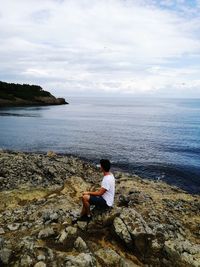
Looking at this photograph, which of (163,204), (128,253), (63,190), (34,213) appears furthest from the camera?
(163,204)

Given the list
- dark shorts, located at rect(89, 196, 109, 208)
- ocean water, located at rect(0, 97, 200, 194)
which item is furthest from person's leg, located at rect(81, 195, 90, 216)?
ocean water, located at rect(0, 97, 200, 194)

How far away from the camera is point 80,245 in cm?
1271

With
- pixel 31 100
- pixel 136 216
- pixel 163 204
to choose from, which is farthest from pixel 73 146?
pixel 31 100

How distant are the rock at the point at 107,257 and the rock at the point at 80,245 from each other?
0.51 m

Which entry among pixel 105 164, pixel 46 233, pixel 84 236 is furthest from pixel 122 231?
pixel 46 233

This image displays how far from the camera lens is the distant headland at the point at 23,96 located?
517ft

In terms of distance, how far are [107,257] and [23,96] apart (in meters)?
163

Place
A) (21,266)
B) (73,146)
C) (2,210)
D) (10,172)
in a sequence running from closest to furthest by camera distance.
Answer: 1. (21,266)
2. (2,210)
3. (10,172)
4. (73,146)

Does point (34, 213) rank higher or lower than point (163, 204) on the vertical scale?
higher

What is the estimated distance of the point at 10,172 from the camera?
2752 cm

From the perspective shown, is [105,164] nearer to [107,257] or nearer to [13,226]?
[107,257]

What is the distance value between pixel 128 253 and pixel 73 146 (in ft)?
146

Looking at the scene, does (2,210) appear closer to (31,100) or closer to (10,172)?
(10,172)

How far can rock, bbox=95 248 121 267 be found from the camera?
12.3m
